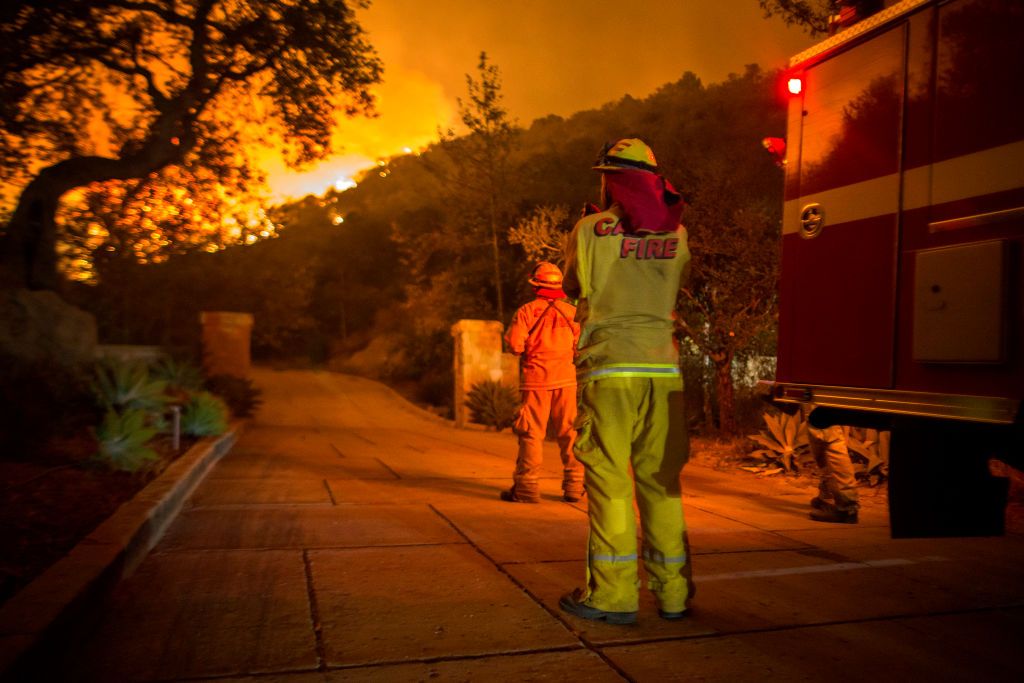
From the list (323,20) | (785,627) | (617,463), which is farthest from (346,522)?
(323,20)

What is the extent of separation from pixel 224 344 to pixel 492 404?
278 inches

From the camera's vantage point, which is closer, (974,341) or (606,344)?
(974,341)

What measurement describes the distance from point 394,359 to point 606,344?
2469 cm

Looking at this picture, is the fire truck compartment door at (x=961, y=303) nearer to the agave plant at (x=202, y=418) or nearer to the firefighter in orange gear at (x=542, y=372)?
the firefighter in orange gear at (x=542, y=372)

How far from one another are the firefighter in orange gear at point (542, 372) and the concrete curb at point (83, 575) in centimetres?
267

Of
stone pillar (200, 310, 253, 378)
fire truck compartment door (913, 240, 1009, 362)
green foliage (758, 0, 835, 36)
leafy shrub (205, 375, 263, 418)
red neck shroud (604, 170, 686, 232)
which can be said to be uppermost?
green foliage (758, 0, 835, 36)

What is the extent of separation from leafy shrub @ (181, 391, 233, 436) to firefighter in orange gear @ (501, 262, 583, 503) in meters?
5.37

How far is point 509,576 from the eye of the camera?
13.5 feet

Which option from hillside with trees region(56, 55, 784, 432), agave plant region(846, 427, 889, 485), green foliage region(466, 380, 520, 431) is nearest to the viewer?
agave plant region(846, 427, 889, 485)

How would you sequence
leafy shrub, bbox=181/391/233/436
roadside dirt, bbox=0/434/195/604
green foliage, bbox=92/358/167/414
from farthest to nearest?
leafy shrub, bbox=181/391/233/436 < green foliage, bbox=92/358/167/414 < roadside dirt, bbox=0/434/195/604

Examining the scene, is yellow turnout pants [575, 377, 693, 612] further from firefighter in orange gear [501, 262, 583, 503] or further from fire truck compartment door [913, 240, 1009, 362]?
firefighter in orange gear [501, 262, 583, 503]

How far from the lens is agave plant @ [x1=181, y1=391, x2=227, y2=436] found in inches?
387

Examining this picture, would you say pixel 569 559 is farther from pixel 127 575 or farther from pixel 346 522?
pixel 127 575

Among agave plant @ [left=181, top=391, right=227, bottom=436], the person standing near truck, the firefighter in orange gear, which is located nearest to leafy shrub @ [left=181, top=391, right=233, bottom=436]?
agave plant @ [left=181, top=391, right=227, bottom=436]
